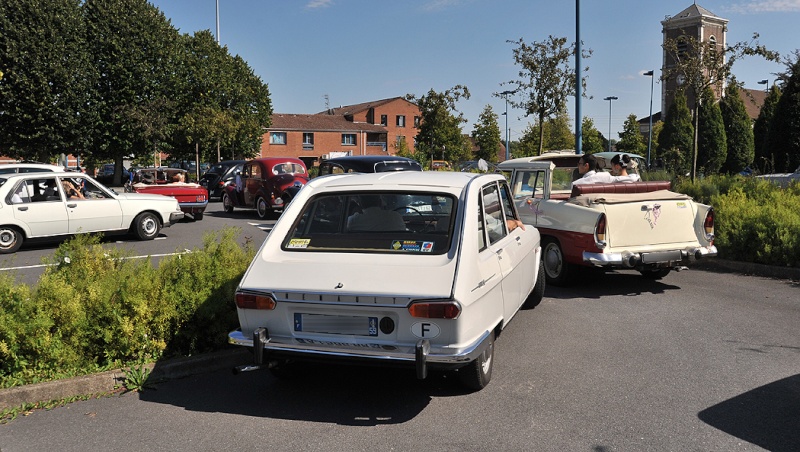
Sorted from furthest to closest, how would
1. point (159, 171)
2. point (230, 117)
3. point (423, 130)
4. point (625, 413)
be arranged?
point (423, 130), point (230, 117), point (159, 171), point (625, 413)

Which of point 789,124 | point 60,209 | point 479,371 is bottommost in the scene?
point 479,371

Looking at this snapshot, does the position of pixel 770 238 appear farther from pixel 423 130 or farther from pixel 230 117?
pixel 423 130

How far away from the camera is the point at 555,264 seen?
9.16 meters

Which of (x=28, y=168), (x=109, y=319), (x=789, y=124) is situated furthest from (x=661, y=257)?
(x=789, y=124)

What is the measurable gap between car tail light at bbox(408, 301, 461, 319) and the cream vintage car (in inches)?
167

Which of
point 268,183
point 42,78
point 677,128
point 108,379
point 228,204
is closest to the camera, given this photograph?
point 108,379

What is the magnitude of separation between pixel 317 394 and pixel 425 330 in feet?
4.03

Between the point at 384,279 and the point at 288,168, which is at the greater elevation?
the point at 288,168

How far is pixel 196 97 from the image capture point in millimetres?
45094

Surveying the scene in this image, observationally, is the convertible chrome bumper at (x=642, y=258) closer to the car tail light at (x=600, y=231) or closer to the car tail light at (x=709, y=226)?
the car tail light at (x=600, y=231)

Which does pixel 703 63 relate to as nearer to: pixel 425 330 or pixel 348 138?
pixel 425 330

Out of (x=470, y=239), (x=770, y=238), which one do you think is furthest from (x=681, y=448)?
(x=770, y=238)

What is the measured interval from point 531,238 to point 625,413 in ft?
8.40

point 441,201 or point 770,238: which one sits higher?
point 441,201
